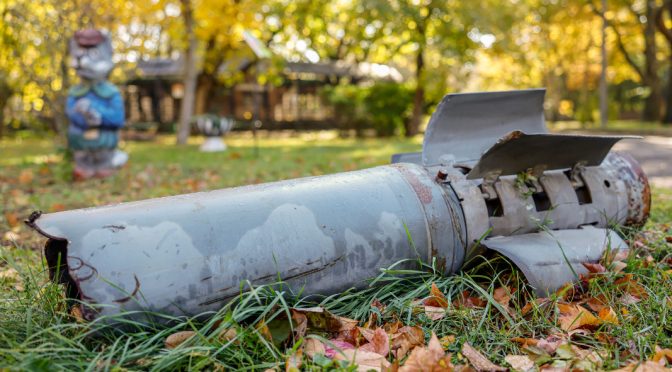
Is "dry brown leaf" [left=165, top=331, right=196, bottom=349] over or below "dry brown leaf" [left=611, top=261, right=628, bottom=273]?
below

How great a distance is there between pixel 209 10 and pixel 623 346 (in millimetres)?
11627

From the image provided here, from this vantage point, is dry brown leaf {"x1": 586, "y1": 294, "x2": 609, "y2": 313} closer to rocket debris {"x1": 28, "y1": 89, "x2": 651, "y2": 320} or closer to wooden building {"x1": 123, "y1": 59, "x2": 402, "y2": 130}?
rocket debris {"x1": 28, "y1": 89, "x2": 651, "y2": 320}

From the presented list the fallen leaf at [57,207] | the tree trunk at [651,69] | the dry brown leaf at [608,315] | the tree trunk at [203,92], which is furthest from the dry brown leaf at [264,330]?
the tree trunk at [651,69]

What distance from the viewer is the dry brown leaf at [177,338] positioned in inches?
65.8

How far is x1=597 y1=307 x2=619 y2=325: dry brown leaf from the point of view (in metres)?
1.89

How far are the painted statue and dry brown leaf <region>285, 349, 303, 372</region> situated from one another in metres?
6.13

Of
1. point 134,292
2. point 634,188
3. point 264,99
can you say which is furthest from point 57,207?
point 264,99

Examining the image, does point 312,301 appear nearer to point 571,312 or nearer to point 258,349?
point 258,349

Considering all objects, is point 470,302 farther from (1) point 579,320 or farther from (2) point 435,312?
(1) point 579,320

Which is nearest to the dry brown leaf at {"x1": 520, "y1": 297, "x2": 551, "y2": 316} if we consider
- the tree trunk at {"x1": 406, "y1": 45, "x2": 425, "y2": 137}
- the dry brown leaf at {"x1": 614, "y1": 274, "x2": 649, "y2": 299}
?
the dry brown leaf at {"x1": 614, "y1": 274, "x2": 649, "y2": 299}

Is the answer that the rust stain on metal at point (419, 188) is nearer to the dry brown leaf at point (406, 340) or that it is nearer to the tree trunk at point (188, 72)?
the dry brown leaf at point (406, 340)

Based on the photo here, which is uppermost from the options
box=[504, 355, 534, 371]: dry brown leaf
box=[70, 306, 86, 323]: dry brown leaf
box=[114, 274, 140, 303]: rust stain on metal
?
box=[114, 274, 140, 303]: rust stain on metal

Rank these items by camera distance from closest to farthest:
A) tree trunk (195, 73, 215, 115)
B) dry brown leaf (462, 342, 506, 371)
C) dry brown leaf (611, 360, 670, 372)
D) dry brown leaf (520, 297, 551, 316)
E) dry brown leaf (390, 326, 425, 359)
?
dry brown leaf (611, 360, 670, 372) → dry brown leaf (462, 342, 506, 371) → dry brown leaf (390, 326, 425, 359) → dry brown leaf (520, 297, 551, 316) → tree trunk (195, 73, 215, 115)

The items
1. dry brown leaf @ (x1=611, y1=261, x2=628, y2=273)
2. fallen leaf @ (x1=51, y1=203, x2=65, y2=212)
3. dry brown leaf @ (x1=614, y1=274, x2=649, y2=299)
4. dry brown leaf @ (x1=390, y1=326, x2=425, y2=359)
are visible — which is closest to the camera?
dry brown leaf @ (x1=390, y1=326, x2=425, y2=359)
